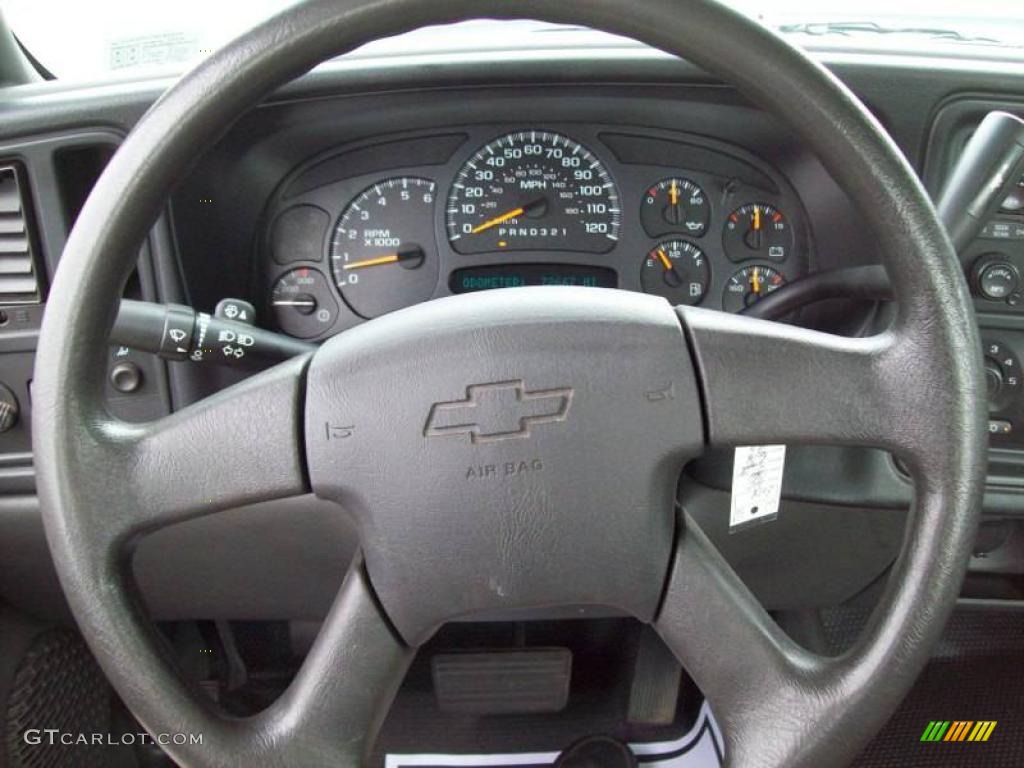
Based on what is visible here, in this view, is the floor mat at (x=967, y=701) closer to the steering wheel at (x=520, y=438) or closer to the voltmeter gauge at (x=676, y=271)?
the voltmeter gauge at (x=676, y=271)

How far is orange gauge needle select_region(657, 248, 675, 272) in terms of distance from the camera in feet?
4.84

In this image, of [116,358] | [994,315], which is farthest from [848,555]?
[116,358]

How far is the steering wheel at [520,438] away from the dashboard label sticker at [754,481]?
0.39ft

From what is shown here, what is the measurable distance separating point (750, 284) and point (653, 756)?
78cm

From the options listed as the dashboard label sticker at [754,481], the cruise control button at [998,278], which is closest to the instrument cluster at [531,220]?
the cruise control button at [998,278]

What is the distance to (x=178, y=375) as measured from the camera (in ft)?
4.46

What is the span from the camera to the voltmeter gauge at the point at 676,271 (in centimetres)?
147

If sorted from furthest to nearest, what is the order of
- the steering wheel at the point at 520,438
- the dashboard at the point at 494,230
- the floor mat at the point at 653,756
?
1. the floor mat at the point at 653,756
2. the dashboard at the point at 494,230
3. the steering wheel at the point at 520,438

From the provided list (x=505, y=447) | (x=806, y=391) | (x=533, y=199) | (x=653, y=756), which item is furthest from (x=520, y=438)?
(x=653, y=756)

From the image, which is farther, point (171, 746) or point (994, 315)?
point (994, 315)

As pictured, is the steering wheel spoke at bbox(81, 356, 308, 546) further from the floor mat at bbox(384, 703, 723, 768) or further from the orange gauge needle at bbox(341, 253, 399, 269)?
the floor mat at bbox(384, 703, 723, 768)

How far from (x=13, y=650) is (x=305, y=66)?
109 cm

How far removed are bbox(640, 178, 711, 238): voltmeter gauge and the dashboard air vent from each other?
0.87m

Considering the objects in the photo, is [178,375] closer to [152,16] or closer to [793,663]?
[152,16]
